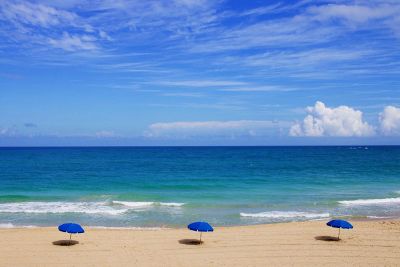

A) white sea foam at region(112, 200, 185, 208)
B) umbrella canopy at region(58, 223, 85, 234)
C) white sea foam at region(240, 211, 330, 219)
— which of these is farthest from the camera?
white sea foam at region(112, 200, 185, 208)

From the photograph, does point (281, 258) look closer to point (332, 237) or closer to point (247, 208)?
point (332, 237)

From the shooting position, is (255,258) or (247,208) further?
(247,208)

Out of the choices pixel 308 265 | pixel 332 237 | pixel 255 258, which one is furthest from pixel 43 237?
pixel 332 237

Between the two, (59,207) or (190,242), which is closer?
(190,242)

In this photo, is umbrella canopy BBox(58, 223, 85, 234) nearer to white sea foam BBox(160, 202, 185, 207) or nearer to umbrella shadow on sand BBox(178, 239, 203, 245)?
umbrella shadow on sand BBox(178, 239, 203, 245)

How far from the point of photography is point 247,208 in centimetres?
3002

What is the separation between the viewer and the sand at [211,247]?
16.6m

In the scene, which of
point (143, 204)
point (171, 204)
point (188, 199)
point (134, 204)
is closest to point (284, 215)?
point (171, 204)

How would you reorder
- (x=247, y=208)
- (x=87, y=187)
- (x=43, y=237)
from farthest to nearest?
(x=87, y=187) < (x=247, y=208) < (x=43, y=237)

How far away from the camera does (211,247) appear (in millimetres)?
18453

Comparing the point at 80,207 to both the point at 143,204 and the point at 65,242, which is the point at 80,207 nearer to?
the point at 143,204

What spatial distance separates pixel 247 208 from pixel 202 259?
13646 mm

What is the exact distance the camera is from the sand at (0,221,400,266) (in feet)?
54.3

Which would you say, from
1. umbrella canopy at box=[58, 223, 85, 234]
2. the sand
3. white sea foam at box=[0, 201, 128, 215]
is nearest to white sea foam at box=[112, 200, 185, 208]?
white sea foam at box=[0, 201, 128, 215]
